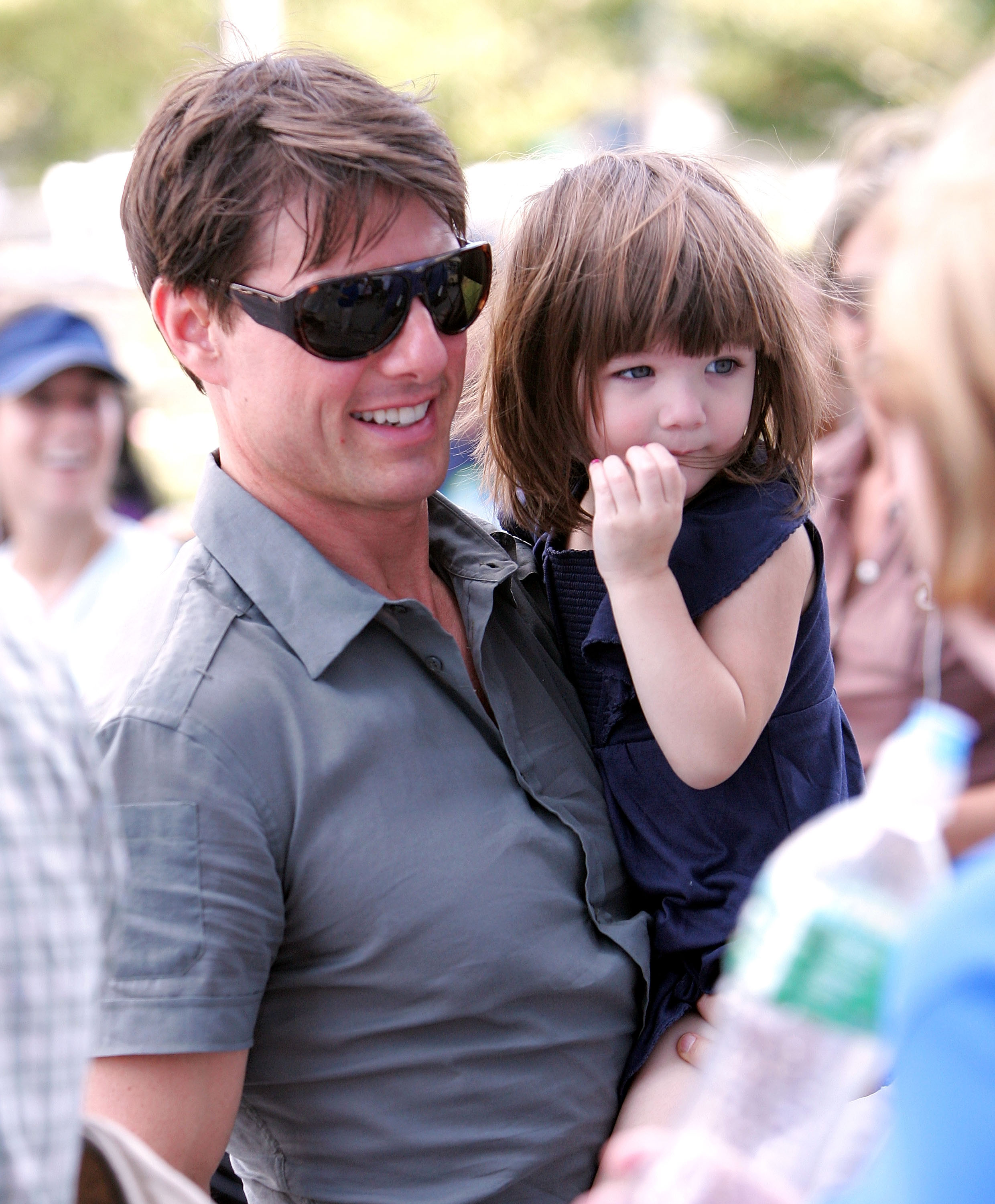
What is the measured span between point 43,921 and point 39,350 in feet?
12.8

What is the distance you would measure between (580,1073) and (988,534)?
1.31 m

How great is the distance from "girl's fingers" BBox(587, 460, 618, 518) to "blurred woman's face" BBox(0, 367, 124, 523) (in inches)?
119

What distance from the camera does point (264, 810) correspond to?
177cm

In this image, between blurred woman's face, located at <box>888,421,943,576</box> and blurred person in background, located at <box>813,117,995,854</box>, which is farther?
blurred person in background, located at <box>813,117,995,854</box>

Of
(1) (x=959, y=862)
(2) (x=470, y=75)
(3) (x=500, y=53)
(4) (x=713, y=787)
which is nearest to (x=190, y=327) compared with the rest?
(4) (x=713, y=787)

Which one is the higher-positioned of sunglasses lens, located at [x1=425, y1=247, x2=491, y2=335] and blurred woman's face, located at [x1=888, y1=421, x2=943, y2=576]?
blurred woman's face, located at [x1=888, y1=421, x2=943, y2=576]

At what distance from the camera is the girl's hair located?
2.12 m

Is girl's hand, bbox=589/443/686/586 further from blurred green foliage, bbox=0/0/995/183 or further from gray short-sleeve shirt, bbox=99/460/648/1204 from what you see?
blurred green foliage, bbox=0/0/995/183

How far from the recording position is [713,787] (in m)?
2.17

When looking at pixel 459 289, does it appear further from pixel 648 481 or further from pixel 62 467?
pixel 62 467

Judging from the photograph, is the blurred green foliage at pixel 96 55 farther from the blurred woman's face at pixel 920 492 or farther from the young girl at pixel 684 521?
the blurred woman's face at pixel 920 492

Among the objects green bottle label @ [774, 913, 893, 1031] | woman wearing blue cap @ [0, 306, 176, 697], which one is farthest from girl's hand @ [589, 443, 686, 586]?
woman wearing blue cap @ [0, 306, 176, 697]

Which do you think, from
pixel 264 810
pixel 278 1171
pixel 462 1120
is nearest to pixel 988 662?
pixel 264 810

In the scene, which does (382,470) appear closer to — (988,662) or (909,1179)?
(988,662)
